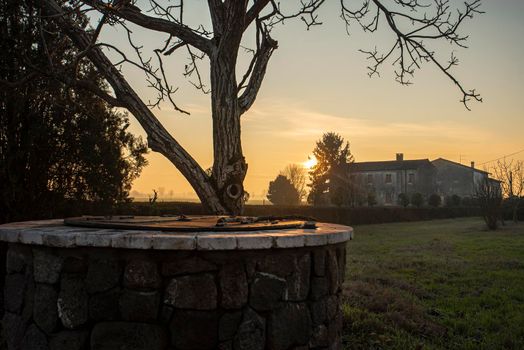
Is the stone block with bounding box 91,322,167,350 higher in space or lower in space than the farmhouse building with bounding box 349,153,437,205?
lower

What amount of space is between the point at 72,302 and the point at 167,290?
0.71m

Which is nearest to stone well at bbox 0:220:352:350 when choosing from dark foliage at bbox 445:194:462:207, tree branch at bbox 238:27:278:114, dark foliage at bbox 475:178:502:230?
tree branch at bbox 238:27:278:114

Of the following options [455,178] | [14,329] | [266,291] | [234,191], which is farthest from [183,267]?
[455,178]

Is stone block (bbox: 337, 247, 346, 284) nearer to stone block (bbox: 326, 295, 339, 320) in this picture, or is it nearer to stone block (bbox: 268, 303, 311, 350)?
stone block (bbox: 326, 295, 339, 320)

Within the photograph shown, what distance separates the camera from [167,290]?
3.09m

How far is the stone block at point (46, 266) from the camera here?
3.28 meters

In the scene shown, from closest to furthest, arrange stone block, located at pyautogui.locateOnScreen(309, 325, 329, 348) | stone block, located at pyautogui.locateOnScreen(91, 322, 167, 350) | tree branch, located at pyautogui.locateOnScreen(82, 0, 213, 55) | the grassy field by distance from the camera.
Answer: stone block, located at pyautogui.locateOnScreen(91, 322, 167, 350)
stone block, located at pyautogui.locateOnScreen(309, 325, 329, 348)
the grassy field
tree branch, located at pyautogui.locateOnScreen(82, 0, 213, 55)

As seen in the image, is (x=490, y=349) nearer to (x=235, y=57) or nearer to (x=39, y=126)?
(x=235, y=57)

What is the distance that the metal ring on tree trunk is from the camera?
20.4 feet

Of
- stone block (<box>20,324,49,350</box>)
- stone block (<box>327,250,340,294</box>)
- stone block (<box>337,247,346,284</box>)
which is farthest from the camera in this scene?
stone block (<box>337,247,346,284</box>)

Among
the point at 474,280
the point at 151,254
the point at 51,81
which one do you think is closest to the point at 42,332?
the point at 151,254

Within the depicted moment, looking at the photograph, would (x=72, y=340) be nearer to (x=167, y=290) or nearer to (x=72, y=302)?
(x=72, y=302)

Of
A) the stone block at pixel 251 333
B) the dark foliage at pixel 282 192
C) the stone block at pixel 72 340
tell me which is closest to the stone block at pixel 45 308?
the stone block at pixel 72 340

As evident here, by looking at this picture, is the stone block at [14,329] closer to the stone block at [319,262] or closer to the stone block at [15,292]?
the stone block at [15,292]
